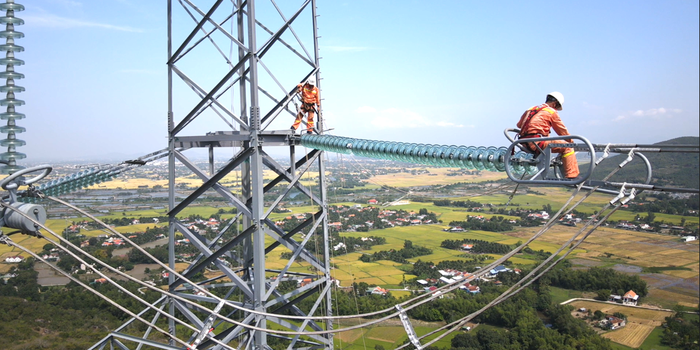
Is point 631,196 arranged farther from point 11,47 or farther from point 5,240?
point 11,47

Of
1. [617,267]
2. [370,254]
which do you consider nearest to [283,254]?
[370,254]

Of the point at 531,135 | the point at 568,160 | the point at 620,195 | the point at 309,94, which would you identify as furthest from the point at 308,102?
the point at 620,195

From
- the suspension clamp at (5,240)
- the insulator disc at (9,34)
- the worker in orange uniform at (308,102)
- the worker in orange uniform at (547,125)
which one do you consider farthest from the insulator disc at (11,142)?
the worker in orange uniform at (547,125)

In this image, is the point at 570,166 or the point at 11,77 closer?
the point at 570,166

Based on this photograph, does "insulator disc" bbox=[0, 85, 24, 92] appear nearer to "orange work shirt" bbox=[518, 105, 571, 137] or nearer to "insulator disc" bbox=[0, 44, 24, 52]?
"insulator disc" bbox=[0, 44, 24, 52]

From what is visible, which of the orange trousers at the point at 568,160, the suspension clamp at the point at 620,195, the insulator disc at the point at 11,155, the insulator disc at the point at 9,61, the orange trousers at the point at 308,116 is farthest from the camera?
the orange trousers at the point at 308,116

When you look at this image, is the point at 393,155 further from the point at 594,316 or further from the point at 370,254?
the point at 370,254

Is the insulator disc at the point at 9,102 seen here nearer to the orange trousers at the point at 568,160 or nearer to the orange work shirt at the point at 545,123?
the orange work shirt at the point at 545,123

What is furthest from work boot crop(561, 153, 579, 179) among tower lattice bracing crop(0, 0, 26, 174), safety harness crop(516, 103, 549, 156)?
tower lattice bracing crop(0, 0, 26, 174)
